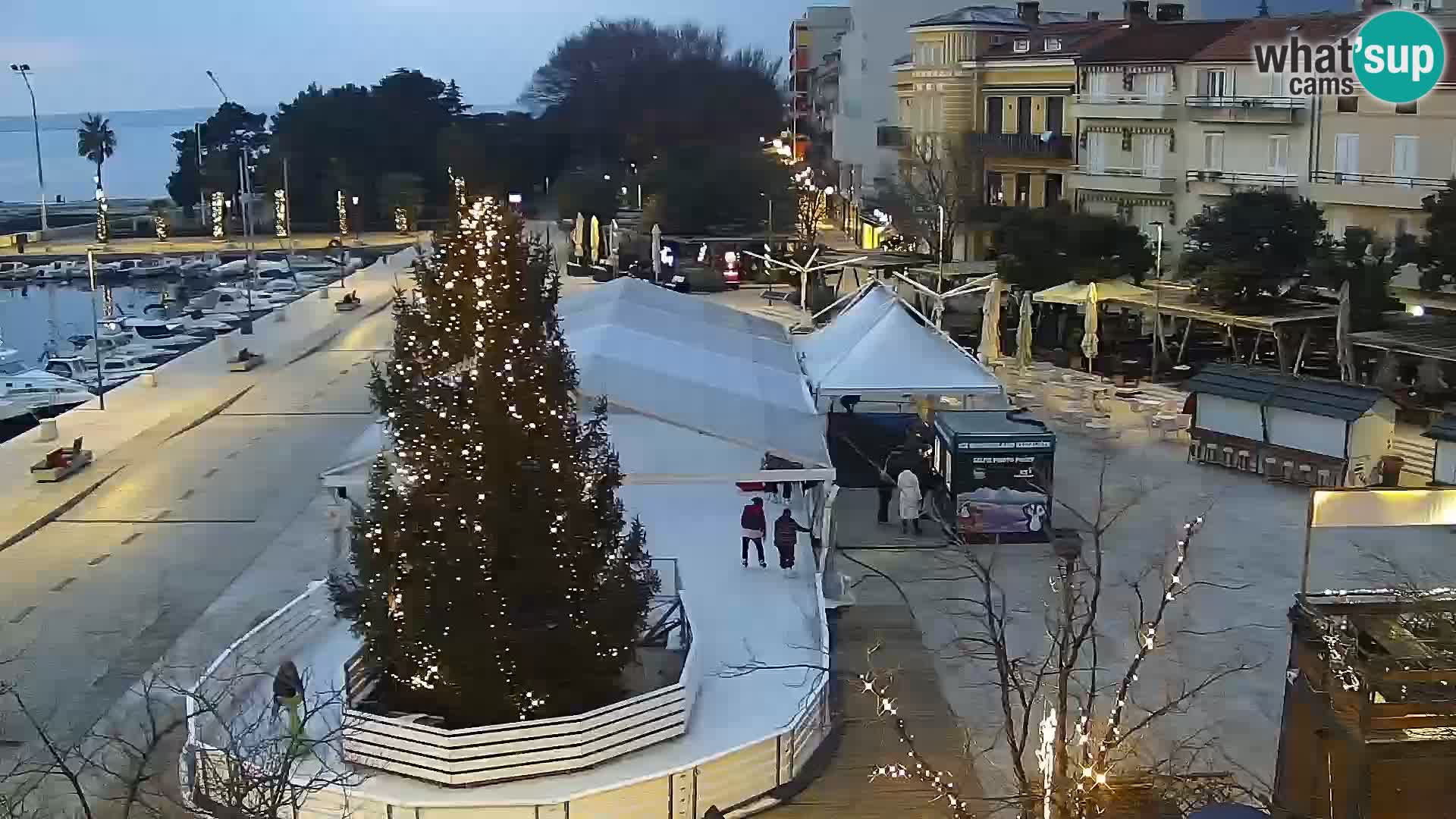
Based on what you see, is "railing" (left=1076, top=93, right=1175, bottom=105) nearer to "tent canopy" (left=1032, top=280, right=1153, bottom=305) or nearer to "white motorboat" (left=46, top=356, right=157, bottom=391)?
"tent canopy" (left=1032, top=280, right=1153, bottom=305)

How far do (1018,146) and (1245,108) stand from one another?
11.8m

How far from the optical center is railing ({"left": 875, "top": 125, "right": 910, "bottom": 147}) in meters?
55.0

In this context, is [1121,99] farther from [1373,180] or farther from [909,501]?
[909,501]

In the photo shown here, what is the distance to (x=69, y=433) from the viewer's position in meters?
27.6

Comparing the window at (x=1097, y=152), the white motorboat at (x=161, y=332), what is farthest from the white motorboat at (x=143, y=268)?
the window at (x=1097, y=152)

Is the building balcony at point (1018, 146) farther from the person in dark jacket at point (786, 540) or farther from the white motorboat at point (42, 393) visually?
the person in dark jacket at point (786, 540)

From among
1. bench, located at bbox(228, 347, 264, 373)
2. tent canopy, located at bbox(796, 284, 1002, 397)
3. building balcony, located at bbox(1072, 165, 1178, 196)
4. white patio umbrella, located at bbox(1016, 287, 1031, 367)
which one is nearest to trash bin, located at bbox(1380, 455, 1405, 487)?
tent canopy, located at bbox(796, 284, 1002, 397)

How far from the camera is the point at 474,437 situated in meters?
10.4

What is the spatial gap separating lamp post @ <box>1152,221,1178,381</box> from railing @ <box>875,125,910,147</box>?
1765cm

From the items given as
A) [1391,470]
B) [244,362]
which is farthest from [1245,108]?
[244,362]

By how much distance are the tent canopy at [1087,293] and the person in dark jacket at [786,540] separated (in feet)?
51.8

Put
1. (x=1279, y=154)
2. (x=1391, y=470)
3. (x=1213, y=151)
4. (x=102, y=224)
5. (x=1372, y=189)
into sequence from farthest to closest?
(x=102, y=224) → (x=1213, y=151) → (x=1279, y=154) → (x=1372, y=189) → (x=1391, y=470)

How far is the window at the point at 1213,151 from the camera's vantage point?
122 feet

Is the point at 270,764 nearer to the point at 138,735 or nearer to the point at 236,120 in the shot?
the point at 138,735
